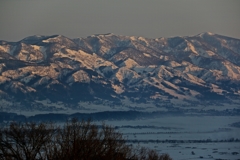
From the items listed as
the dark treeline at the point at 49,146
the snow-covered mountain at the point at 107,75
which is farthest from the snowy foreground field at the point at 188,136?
the snow-covered mountain at the point at 107,75

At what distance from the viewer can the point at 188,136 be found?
76.0 meters

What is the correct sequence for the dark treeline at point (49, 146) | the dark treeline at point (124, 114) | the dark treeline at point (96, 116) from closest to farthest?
the dark treeline at point (49, 146)
the dark treeline at point (96, 116)
the dark treeline at point (124, 114)

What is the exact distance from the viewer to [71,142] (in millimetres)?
21672

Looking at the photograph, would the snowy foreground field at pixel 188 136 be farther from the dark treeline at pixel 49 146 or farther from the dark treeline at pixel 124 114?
the dark treeline at pixel 49 146

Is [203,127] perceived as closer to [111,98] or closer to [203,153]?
[203,153]

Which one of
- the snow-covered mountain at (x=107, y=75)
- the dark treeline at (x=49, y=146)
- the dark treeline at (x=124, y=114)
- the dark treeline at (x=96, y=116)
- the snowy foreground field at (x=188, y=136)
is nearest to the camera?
the dark treeline at (x=49, y=146)

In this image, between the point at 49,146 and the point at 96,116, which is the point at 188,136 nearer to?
the point at 96,116

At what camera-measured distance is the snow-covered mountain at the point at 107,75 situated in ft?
439

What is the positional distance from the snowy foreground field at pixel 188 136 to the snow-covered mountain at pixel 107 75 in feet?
104

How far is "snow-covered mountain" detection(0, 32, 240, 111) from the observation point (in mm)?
133875

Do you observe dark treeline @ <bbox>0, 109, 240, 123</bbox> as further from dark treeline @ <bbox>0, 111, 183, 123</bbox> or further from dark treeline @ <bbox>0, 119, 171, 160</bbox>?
dark treeline @ <bbox>0, 119, 171, 160</bbox>

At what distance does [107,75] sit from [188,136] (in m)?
79.3

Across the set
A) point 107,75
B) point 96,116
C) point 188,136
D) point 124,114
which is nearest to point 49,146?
point 188,136

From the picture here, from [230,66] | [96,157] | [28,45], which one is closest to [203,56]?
[230,66]
